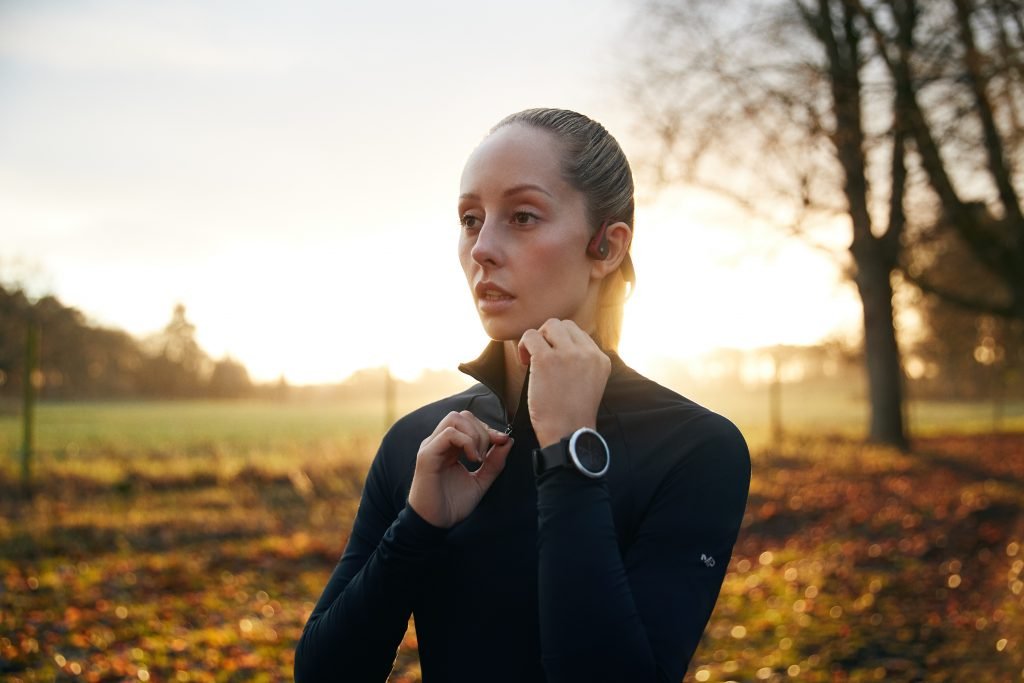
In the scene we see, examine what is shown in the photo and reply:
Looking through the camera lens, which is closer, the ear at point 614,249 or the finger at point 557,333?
the finger at point 557,333

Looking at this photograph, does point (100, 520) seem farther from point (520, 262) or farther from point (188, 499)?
point (520, 262)

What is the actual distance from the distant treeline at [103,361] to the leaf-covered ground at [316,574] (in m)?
1.76

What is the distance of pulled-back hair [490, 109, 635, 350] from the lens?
1.67 metres

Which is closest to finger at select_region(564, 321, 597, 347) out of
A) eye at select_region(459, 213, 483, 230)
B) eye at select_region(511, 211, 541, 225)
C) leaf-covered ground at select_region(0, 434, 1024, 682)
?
eye at select_region(511, 211, 541, 225)

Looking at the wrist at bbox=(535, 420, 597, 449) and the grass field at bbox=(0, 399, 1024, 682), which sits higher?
the wrist at bbox=(535, 420, 597, 449)

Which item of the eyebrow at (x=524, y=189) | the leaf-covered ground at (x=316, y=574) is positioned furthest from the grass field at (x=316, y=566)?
the eyebrow at (x=524, y=189)

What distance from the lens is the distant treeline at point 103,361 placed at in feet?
39.1

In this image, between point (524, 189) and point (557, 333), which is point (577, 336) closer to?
point (557, 333)

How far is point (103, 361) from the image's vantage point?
1224 inches

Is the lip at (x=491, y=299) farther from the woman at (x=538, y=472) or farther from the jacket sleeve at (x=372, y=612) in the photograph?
the jacket sleeve at (x=372, y=612)

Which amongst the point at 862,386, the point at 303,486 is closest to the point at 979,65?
the point at 303,486

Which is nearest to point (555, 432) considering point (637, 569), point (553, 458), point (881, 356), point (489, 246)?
point (553, 458)

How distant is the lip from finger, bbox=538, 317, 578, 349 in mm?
130

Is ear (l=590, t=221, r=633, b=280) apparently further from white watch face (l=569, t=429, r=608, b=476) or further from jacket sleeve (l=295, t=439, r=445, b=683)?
jacket sleeve (l=295, t=439, r=445, b=683)
